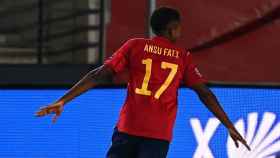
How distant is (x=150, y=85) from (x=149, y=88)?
18 mm

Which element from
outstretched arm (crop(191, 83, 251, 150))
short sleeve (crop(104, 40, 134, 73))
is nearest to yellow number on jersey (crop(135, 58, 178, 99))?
short sleeve (crop(104, 40, 134, 73))

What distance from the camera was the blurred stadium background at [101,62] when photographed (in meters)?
5.91

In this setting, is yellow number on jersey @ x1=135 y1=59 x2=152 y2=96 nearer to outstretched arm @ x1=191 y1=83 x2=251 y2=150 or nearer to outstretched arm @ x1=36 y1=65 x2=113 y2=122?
outstretched arm @ x1=36 y1=65 x2=113 y2=122

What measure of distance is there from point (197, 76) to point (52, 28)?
431 centimetres

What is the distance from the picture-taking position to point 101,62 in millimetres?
7816

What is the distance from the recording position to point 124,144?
13.3 feet

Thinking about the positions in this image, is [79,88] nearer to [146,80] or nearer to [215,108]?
[146,80]

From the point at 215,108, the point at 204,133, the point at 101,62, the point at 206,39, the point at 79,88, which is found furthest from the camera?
the point at 101,62

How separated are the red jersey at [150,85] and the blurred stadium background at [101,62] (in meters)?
1.87

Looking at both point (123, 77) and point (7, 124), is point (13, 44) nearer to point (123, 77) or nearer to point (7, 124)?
point (123, 77)

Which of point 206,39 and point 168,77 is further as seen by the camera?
point 206,39

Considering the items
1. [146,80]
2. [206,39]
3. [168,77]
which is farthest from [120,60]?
[206,39]

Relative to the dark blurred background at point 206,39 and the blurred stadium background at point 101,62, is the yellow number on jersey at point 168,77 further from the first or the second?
the dark blurred background at point 206,39

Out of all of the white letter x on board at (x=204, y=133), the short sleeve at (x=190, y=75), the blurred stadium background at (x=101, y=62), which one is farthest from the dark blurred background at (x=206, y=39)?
the short sleeve at (x=190, y=75)
